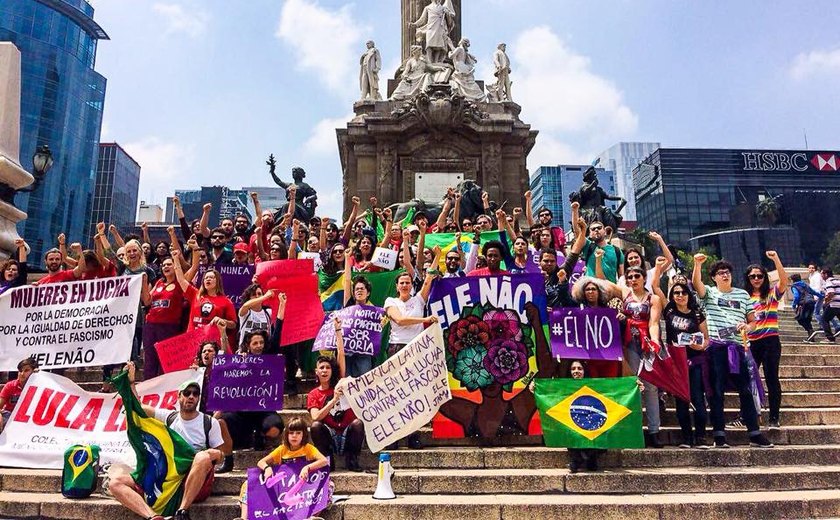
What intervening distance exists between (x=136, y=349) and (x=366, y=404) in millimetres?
5334

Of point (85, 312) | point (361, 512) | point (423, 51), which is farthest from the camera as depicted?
point (423, 51)

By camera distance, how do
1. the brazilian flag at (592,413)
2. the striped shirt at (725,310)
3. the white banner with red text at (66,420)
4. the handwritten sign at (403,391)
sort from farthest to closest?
the striped shirt at (725,310), the white banner with red text at (66,420), the handwritten sign at (403,391), the brazilian flag at (592,413)

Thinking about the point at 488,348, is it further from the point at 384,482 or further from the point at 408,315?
the point at 384,482

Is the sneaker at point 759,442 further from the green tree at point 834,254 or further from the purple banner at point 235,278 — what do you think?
the green tree at point 834,254

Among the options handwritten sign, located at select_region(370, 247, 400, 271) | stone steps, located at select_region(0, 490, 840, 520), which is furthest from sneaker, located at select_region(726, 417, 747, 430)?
handwritten sign, located at select_region(370, 247, 400, 271)

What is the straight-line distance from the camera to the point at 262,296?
7.53m

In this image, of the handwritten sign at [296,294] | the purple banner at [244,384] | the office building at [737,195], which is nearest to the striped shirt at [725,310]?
the handwritten sign at [296,294]

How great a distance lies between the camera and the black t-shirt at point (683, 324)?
6746mm

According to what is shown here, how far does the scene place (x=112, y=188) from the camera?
10688 cm

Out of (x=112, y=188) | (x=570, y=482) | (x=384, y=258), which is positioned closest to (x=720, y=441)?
(x=570, y=482)

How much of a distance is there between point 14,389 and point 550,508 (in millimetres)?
6632

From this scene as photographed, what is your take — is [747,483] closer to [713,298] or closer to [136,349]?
[713,298]

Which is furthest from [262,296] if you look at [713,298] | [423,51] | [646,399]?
[423,51]

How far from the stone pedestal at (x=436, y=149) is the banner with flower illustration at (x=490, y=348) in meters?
13.0
